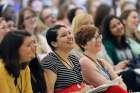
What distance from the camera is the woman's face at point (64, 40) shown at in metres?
5.23

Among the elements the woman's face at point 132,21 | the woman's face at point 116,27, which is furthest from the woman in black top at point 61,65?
the woman's face at point 132,21

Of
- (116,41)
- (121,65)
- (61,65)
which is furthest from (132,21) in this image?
(61,65)

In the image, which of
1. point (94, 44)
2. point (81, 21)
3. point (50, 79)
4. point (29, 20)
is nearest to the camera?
point (50, 79)

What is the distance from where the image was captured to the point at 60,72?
5145mm

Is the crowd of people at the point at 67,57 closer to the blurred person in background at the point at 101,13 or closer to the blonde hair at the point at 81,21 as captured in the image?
the blonde hair at the point at 81,21

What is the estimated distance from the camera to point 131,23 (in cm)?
799

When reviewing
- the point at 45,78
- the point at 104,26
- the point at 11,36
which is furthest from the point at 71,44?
the point at 104,26

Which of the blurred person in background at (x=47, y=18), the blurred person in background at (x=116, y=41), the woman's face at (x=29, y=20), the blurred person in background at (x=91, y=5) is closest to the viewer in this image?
the blurred person in background at (x=116, y=41)

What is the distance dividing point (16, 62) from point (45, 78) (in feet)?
1.99

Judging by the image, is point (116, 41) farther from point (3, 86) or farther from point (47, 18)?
point (3, 86)

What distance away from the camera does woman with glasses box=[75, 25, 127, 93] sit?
5.38 meters

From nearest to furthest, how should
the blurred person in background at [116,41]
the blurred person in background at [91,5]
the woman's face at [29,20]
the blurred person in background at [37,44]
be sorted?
the blurred person in background at [37,44] < the blurred person in background at [116,41] < the woman's face at [29,20] < the blurred person in background at [91,5]

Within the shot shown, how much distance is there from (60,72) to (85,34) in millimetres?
571

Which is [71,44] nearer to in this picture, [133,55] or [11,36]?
[11,36]
